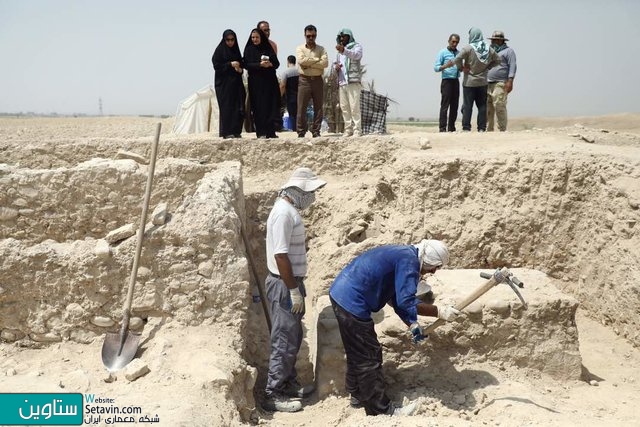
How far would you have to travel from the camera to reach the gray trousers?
14.7 ft

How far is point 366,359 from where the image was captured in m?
4.22

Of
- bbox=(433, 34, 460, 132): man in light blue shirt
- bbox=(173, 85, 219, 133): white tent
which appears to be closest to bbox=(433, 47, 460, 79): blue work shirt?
bbox=(433, 34, 460, 132): man in light blue shirt

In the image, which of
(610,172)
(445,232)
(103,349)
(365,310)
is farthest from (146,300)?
(610,172)

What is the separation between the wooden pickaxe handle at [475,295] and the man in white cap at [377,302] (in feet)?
0.32

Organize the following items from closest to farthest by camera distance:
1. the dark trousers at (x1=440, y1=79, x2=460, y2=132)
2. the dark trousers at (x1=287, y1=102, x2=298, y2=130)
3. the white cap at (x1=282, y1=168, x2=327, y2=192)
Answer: the white cap at (x1=282, y1=168, x2=327, y2=192), the dark trousers at (x1=440, y1=79, x2=460, y2=132), the dark trousers at (x1=287, y1=102, x2=298, y2=130)

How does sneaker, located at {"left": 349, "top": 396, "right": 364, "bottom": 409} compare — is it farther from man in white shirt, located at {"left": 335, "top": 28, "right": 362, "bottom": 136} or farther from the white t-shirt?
man in white shirt, located at {"left": 335, "top": 28, "right": 362, "bottom": 136}

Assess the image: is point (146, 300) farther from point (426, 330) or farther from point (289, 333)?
point (426, 330)

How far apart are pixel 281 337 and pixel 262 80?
4.70 m

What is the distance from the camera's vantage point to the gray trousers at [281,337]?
448cm

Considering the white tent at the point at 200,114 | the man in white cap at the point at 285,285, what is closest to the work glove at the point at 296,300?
the man in white cap at the point at 285,285

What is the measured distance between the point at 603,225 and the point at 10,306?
5.78m

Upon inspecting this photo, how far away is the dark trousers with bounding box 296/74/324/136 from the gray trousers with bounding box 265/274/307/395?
4.40 m

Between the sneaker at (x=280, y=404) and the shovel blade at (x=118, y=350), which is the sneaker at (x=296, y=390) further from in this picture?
the shovel blade at (x=118, y=350)

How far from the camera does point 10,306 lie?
173 inches
